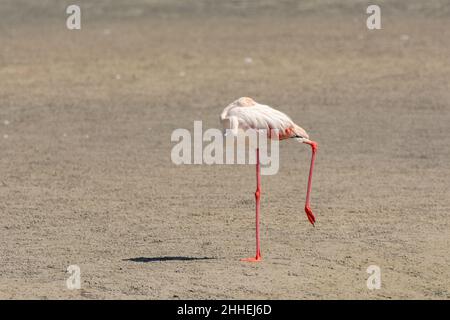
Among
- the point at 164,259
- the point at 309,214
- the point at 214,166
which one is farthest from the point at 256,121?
the point at 214,166

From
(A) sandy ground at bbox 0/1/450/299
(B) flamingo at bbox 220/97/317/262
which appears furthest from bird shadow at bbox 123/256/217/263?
(B) flamingo at bbox 220/97/317/262

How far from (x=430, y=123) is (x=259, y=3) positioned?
23.8 feet

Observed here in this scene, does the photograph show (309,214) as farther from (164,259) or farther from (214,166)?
(214,166)

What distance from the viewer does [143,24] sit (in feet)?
54.9

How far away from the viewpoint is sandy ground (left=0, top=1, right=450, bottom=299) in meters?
6.62

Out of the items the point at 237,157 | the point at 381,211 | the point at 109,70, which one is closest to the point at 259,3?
the point at 109,70

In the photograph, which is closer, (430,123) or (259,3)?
(430,123)

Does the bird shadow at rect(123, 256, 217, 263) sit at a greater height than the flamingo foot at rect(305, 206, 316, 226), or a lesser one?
lesser

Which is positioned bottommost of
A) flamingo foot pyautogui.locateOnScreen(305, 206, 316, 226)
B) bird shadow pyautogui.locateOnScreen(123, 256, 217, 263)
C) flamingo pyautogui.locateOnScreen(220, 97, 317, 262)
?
bird shadow pyautogui.locateOnScreen(123, 256, 217, 263)

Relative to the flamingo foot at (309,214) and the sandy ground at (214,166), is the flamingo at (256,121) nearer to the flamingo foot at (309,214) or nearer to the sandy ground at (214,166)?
the flamingo foot at (309,214)

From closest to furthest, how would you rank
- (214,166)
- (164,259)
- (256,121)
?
1. (256,121)
2. (164,259)
3. (214,166)

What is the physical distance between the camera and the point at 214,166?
9.68 meters

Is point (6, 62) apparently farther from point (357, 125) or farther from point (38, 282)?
point (38, 282)

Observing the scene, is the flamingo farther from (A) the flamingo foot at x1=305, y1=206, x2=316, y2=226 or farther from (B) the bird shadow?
(B) the bird shadow
